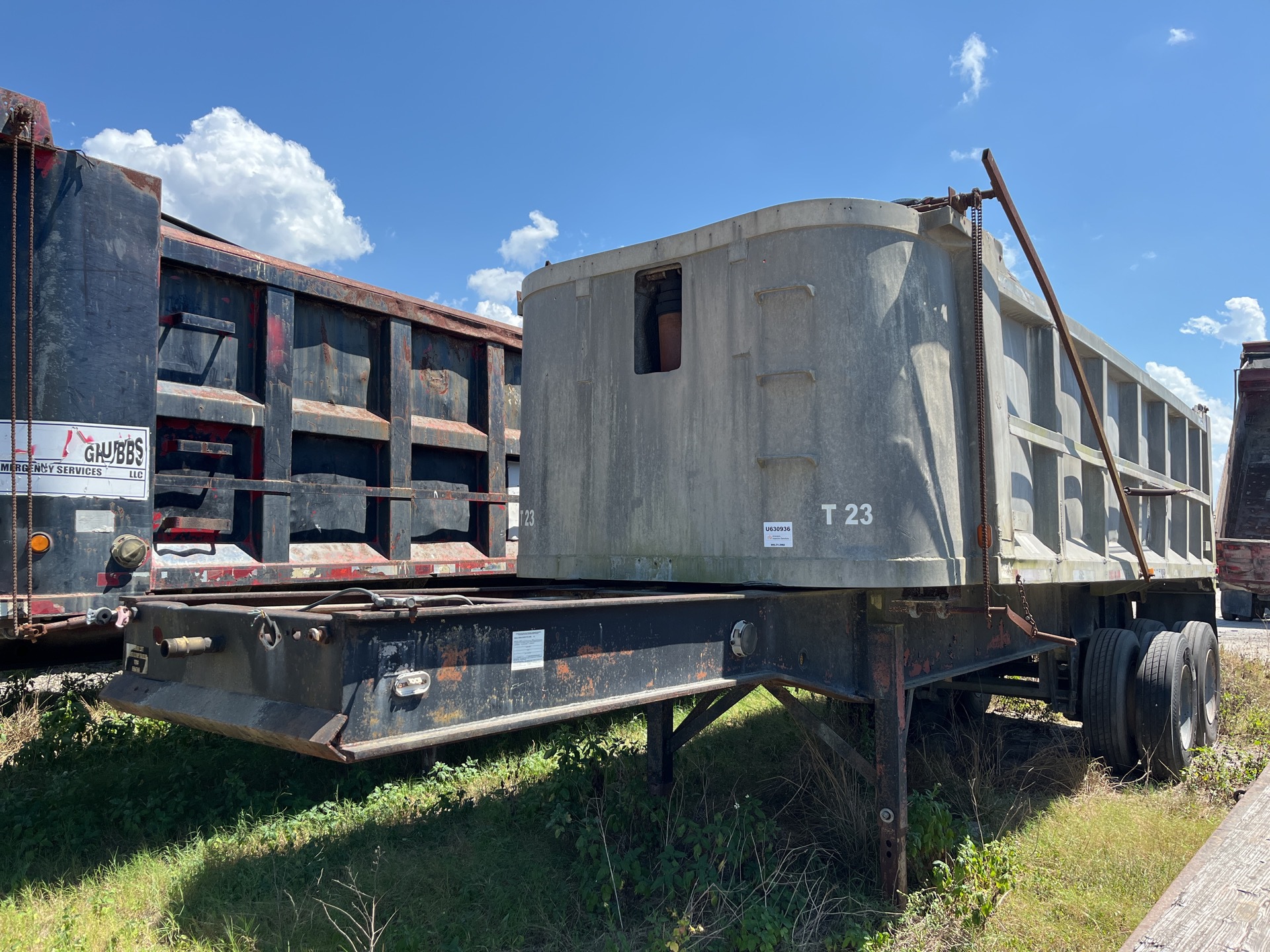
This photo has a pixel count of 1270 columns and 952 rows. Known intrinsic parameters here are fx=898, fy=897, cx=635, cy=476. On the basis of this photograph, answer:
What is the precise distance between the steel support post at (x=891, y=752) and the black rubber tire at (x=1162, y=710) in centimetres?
275

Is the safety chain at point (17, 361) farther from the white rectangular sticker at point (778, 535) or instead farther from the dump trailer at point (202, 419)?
the white rectangular sticker at point (778, 535)

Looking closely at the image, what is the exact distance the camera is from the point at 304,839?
167 inches

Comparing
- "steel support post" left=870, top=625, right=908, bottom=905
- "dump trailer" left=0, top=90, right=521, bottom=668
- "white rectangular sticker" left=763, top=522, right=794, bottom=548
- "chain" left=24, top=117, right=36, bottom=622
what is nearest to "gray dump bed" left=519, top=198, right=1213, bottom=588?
"white rectangular sticker" left=763, top=522, right=794, bottom=548

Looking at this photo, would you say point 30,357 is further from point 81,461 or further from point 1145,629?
point 1145,629

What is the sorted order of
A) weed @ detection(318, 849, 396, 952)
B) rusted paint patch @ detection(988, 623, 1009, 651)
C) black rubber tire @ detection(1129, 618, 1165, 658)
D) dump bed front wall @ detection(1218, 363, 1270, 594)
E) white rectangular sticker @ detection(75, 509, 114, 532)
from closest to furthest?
1. weed @ detection(318, 849, 396, 952)
2. white rectangular sticker @ detection(75, 509, 114, 532)
3. rusted paint patch @ detection(988, 623, 1009, 651)
4. black rubber tire @ detection(1129, 618, 1165, 658)
5. dump bed front wall @ detection(1218, 363, 1270, 594)

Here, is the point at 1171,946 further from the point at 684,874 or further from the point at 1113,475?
the point at 1113,475

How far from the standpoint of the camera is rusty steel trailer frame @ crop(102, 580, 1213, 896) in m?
2.19

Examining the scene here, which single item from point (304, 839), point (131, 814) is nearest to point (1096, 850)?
point (304, 839)

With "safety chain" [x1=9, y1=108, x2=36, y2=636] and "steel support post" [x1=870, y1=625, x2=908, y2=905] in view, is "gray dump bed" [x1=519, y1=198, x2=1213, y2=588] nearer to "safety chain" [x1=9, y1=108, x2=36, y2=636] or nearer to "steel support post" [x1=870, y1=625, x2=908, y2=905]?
"steel support post" [x1=870, y1=625, x2=908, y2=905]

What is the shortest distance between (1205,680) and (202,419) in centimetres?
674

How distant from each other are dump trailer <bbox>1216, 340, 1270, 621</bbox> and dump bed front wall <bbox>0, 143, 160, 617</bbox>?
12.7 meters

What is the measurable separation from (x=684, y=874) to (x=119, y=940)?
208 cm

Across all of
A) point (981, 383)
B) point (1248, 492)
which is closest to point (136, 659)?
point (981, 383)

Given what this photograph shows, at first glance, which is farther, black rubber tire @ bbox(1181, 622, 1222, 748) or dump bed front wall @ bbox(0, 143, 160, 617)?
black rubber tire @ bbox(1181, 622, 1222, 748)
